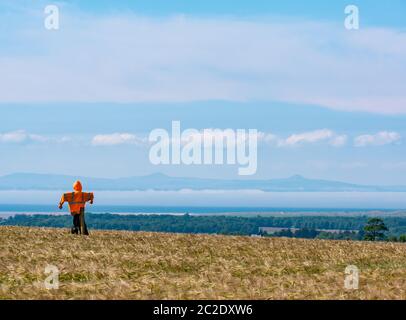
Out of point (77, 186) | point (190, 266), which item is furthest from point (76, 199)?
point (190, 266)

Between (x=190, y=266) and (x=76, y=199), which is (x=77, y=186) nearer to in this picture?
(x=76, y=199)

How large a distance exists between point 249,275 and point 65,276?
416 centimetres

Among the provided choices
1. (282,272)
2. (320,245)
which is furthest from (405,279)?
(320,245)

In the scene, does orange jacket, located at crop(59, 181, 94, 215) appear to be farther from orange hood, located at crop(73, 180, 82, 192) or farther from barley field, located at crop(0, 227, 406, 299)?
barley field, located at crop(0, 227, 406, 299)

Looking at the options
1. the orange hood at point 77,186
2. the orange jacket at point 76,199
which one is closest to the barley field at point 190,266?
the orange jacket at point 76,199

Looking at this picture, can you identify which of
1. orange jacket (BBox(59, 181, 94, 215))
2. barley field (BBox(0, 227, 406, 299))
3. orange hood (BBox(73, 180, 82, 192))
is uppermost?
orange hood (BBox(73, 180, 82, 192))

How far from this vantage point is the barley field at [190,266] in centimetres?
1573

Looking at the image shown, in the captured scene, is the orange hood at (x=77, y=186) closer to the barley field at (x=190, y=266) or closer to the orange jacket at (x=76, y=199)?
the orange jacket at (x=76, y=199)

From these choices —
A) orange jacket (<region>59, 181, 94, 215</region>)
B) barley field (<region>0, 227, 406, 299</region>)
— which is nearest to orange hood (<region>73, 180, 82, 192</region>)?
orange jacket (<region>59, 181, 94, 215</region>)

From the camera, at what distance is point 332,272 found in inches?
765

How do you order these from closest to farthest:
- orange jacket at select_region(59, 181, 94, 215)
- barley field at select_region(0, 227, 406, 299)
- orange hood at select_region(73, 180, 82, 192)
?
1. barley field at select_region(0, 227, 406, 299)
2. orange jacket at select_region(59, 181, 94, 215)
3. orange hood at select_region(73, 180, 82, 192)

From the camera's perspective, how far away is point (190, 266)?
20.8 meters

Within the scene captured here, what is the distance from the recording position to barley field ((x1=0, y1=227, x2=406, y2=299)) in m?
15.7

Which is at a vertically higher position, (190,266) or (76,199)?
(76,199)
